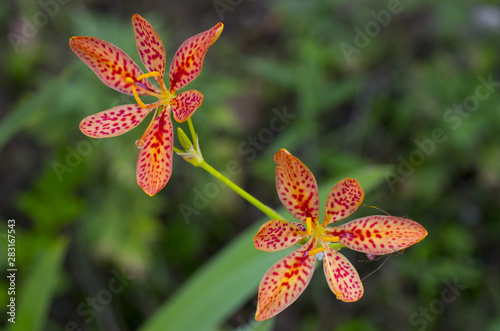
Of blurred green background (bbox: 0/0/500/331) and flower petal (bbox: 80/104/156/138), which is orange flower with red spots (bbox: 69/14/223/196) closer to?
flower petal (bbox: 80/104/156/138)

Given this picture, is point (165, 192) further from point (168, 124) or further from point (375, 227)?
point (375, 227)

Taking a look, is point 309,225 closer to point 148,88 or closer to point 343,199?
point 343,199

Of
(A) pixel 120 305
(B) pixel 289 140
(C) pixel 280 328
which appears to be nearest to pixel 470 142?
(B) pixel 289 140

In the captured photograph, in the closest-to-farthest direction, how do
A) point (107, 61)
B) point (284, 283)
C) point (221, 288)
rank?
1. point (284, 283)
2. point (107, 61)
3. point (221, 288)

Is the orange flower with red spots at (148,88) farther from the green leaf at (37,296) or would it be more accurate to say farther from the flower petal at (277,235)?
the green leaf at (37,296)

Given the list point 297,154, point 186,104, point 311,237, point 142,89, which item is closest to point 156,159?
point 186,104

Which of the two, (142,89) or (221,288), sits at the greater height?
(142,89)

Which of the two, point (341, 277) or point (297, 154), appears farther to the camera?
point (297, 154)
